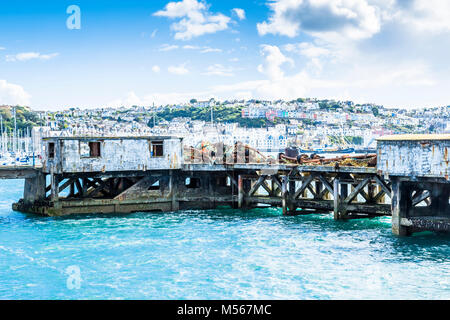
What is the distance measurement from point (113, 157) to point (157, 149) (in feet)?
10.6

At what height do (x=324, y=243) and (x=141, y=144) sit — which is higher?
(x=141, y=144)

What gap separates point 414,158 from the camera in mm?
25703

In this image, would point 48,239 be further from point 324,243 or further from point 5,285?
point 324,243

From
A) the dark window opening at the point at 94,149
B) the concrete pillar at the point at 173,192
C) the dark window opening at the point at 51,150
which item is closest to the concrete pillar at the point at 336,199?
the concrete pillar at the point at 173,192

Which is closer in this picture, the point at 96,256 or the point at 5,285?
the point at 5,285

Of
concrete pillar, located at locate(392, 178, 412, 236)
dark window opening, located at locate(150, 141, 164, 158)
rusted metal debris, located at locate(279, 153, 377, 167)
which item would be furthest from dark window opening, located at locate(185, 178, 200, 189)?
concrete pillar, located at locate(392, 178, 412, 236)

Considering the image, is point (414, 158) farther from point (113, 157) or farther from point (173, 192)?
point (113, 157)

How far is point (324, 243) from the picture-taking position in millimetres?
26750

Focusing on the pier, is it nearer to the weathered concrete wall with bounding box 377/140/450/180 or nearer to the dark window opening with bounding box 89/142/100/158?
the dark window opening with bounding box 89/142/100/158

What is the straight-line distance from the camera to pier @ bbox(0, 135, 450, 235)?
32812 millimetres

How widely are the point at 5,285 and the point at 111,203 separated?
1612 centimetres

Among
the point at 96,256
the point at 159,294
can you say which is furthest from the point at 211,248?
the point at 159,294

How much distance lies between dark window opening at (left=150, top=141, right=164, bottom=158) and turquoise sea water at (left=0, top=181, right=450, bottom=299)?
5909 mm

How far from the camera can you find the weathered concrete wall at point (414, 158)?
976 inches
